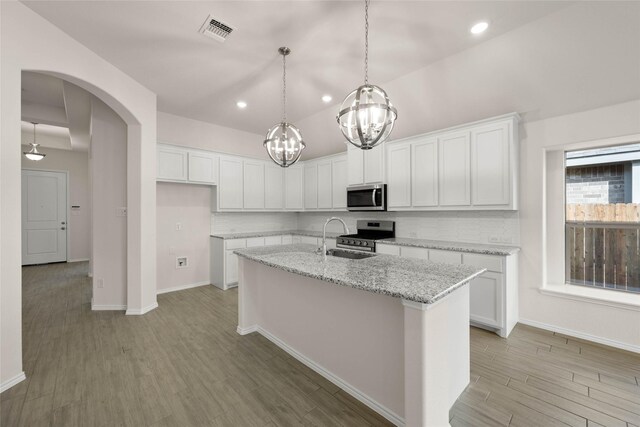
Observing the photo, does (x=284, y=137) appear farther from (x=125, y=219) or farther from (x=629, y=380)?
(x=629, y=380)

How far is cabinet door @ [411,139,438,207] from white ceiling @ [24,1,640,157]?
15.7 inches

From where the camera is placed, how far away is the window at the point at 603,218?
117 inches

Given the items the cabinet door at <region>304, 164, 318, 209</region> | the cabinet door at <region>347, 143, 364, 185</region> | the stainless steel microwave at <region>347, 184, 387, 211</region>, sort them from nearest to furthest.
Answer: the stainless steel microwave at <region>347, 184, 387, 211</region> → the cabinet door at <region>347, 143, 364, 185</region> → the cabinet door at <region>304, 164, 318, 209</region>

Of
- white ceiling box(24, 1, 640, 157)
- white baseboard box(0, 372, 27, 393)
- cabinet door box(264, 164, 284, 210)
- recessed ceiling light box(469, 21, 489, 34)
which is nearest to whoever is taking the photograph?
white baseboard box(0, 372, 27, 393)

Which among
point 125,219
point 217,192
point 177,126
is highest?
point 177,126

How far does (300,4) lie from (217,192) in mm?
3526

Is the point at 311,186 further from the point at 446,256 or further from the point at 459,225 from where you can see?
the point at 446,256

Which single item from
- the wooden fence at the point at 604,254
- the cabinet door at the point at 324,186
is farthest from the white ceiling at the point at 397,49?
the cabinet door at the point at 324,186

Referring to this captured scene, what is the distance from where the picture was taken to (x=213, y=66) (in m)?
3.17

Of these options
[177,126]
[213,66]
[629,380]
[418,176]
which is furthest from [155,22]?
[629,380]

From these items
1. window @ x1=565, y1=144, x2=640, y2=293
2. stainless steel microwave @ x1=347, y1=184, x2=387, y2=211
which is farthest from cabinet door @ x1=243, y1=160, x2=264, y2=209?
window @ x1=565, y1=144, x2=640, y2=293

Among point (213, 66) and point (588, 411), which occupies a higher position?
point (213, 66)

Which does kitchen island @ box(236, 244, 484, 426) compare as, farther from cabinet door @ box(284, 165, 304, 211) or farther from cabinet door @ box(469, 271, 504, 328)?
cabinet door @ box(284, 165, 304, 211)

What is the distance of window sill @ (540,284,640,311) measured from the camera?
8.82 ft
